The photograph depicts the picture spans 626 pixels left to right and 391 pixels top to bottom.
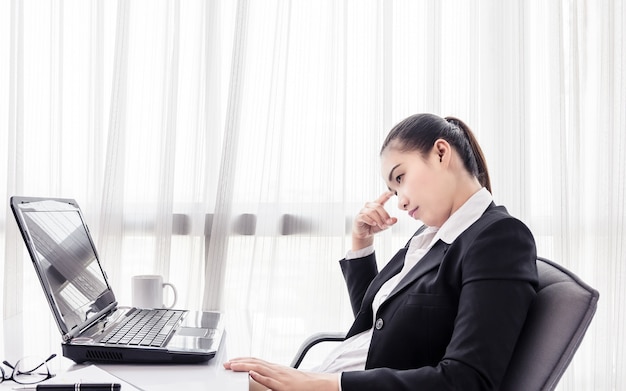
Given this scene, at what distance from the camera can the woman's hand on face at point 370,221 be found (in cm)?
A: 151

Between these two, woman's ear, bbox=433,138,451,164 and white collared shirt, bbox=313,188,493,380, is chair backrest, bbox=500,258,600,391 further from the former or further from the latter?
woman's ear, bbox=433,138,451,164

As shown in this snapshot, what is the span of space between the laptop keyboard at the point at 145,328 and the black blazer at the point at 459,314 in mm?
391

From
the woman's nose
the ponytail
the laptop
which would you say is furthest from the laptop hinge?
the ponytail

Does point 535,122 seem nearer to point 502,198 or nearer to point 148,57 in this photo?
point 502,198

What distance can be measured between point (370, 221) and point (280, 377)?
66 cm

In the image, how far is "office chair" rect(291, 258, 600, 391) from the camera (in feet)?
2.85

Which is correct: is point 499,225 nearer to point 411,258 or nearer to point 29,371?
point 411,258

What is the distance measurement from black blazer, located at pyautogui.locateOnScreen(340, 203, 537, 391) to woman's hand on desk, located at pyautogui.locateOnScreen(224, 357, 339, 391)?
1.3 inches

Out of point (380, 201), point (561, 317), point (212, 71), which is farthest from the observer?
point (212, 71)

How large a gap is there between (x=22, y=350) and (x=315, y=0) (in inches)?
63.8

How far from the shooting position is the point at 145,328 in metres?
1.15

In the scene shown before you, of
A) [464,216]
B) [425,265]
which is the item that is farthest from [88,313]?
[464,216]

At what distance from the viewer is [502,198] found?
6.98 ft

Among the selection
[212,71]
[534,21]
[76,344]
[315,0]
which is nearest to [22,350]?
[76,344]
